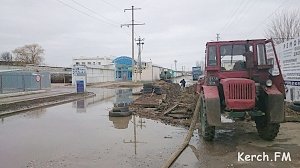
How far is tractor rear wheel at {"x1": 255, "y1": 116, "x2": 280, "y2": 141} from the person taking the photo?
30.2 ft

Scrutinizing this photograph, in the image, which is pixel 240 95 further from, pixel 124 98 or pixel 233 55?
pixel 124 98

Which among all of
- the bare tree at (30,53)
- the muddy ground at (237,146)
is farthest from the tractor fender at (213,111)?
the bare tree at (30,53)

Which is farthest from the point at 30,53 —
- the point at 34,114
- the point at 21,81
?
the point at 34,114

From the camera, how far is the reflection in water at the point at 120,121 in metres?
12.8

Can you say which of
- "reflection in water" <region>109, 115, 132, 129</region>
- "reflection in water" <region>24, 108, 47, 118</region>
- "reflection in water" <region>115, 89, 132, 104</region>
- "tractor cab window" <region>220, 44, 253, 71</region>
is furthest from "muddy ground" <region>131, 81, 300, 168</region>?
"reflection in water" <region>115, 89, 132, 104</region>

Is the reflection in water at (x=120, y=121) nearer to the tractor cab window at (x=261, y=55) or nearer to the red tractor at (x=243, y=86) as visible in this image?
the red tractor at (x=243, y=86)

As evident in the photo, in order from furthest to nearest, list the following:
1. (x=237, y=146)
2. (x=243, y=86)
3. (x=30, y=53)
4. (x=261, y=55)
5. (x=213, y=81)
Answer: (x=30, y=53)
(x=261, y=55)
(x=213, y=81)
(x=237, y=146)
(x=243, y=86)

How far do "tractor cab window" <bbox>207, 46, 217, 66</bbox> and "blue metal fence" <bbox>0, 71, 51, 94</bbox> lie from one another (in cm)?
1968

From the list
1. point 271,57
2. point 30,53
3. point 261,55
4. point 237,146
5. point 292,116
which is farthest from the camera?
point 30,53

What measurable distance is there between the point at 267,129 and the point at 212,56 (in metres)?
2.63

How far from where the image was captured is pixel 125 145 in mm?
9352

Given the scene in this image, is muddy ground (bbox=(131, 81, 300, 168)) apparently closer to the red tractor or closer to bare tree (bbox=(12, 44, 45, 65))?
the red tractor

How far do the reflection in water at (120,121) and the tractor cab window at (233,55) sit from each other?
4.65 meters

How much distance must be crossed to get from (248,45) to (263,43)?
17.0 inches
